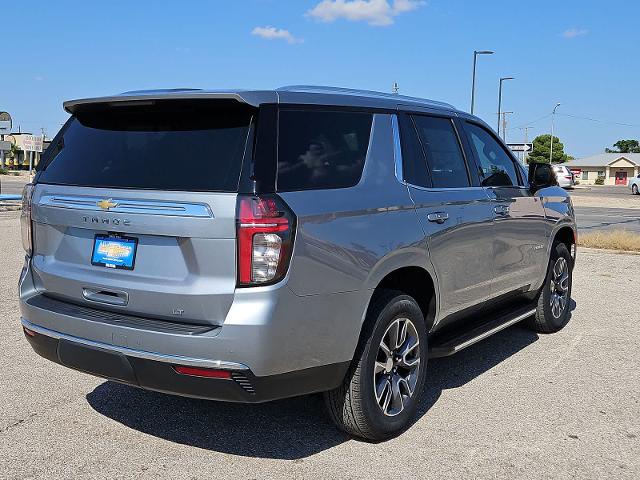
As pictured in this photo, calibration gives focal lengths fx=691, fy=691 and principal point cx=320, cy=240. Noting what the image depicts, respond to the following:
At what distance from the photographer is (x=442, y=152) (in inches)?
185

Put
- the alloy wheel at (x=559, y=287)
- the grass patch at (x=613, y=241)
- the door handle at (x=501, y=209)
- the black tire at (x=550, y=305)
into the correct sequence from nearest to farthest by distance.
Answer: the door handle at (x=501, y=209) → the black tire at (x=550, y=305) → the alloy wheel at (x=559, y=287) → the grass patch at (x=613, y=241)

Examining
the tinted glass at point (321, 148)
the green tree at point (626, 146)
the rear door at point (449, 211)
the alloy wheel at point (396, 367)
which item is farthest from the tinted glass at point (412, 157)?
the green tree at point (626, 146)

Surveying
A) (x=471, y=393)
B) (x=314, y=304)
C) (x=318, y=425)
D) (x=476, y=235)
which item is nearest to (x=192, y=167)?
(x=314, y=304)

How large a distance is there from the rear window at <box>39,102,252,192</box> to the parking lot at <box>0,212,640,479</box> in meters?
1.45

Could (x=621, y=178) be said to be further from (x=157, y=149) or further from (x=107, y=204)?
(x=107, y=204)

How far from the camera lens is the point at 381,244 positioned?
12.3 feet

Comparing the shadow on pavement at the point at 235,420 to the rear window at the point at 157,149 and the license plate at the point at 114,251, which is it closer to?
the license plate at the point at 114,251

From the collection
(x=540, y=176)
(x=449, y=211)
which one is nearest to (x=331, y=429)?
(x=449, y=211)

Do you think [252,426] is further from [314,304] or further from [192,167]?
[192,167]

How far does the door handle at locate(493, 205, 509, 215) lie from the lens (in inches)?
201

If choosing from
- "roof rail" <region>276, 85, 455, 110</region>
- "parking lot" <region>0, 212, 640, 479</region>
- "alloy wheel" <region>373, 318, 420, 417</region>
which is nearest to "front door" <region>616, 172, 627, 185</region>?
"parking lot" <region>0, 212, 640, 479</region>

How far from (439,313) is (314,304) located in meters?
1.35

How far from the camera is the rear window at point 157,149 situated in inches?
130

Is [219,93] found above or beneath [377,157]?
above
